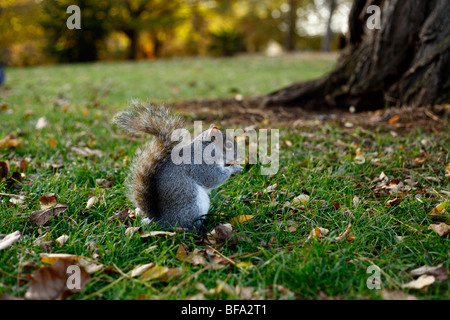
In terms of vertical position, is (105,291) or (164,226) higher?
(164,226)

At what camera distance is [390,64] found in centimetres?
381

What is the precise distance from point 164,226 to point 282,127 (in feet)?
6.40

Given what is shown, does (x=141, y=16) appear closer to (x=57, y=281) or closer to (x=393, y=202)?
(x=393, y=202)

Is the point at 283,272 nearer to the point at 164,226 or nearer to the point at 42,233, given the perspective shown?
the point at 164,226

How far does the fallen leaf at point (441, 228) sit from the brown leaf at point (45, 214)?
1.96 meters

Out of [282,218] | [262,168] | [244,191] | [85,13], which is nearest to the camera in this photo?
[282,218]

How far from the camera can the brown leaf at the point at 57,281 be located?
1.45 meters

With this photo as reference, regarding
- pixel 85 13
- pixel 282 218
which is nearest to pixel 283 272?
pixel 282 218

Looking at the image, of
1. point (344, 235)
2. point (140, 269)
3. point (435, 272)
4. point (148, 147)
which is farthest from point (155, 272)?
point (435, 272)

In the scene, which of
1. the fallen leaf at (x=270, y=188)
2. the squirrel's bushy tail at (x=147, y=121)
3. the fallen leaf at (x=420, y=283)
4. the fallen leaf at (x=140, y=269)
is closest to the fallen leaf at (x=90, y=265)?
the fallen leaf at (x=140, y=269)

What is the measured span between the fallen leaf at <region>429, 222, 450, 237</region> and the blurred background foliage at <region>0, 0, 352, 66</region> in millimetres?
10782

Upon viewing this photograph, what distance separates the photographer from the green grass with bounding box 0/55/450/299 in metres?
1.54

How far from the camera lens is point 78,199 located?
221 cm
